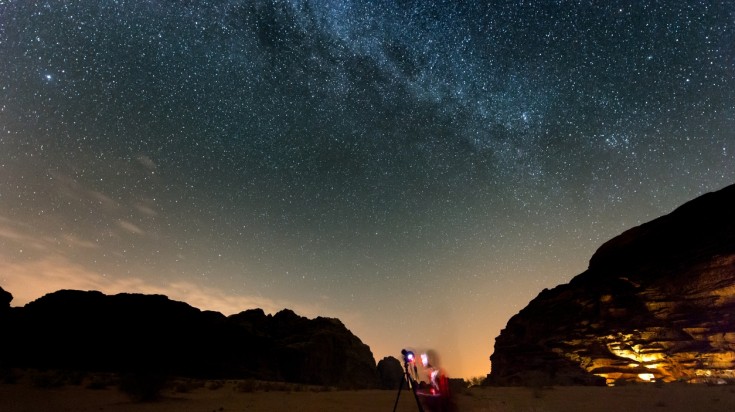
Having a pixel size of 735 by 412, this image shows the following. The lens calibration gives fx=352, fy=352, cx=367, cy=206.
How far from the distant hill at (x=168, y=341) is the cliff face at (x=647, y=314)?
93.3 feet

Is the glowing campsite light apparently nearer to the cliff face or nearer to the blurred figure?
the cliff face

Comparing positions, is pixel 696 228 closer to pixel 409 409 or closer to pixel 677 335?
pixel 677 335

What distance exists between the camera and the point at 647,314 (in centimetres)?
3381

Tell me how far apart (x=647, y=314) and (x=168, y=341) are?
5828 centimetres

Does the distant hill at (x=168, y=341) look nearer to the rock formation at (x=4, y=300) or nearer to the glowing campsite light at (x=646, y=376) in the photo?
the rock formation at (x=4, y=300)

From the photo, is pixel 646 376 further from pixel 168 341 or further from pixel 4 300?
pixel 4 300

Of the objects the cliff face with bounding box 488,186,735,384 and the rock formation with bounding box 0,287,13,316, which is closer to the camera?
the cliff face with bounding box 488,186,735,384

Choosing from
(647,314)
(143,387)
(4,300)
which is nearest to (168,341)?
(4,300)

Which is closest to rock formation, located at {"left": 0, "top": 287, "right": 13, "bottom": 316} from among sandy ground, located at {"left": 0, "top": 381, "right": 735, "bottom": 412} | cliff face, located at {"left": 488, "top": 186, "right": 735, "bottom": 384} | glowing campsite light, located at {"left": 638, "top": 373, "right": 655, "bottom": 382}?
sandy ground, located at {"left": 0, "top": 381, "right": 735, "bottom": 412}

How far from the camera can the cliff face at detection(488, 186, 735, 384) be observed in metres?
29.3

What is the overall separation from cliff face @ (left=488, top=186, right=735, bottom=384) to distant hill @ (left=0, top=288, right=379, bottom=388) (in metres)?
28.4

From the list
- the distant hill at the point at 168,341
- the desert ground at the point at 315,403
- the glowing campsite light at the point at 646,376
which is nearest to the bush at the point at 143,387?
the desert ground at the point at 315,403

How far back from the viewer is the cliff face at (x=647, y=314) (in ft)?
96.1

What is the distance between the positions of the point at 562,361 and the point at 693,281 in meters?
13.9
